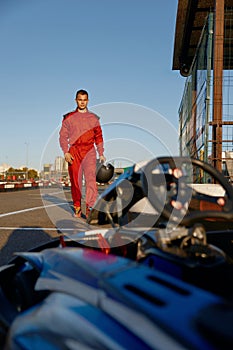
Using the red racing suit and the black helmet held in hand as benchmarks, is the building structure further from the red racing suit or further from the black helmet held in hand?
the black helmet held in hand

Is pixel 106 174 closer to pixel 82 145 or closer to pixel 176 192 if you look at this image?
pixel 82 145

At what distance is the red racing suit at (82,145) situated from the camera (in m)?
6.55

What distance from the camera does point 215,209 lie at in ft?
5.69

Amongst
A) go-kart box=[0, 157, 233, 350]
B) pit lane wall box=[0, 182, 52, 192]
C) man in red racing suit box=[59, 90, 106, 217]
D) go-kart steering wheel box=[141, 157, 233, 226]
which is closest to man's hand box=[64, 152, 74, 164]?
man in red racing suit box=[59, 90, 106, 217]

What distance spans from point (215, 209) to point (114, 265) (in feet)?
2.16

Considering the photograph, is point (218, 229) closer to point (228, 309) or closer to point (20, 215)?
point (228, 309)

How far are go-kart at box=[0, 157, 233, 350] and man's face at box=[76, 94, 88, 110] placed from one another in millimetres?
4498

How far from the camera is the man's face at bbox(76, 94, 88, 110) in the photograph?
253 inches

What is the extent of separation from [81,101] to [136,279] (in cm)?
557

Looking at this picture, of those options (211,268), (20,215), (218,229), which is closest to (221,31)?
(20,215)

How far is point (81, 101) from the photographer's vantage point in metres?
6.46

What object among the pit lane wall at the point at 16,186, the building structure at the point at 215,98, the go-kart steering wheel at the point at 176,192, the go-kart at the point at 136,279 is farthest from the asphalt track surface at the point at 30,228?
the pit lane wall at the point at 16,186

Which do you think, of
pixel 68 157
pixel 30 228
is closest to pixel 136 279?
pixel 30 228

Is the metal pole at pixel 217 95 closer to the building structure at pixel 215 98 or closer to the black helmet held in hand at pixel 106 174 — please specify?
the building structure at pixel 215 98
